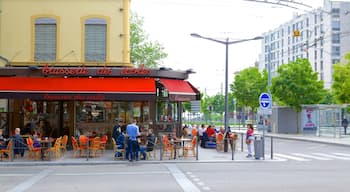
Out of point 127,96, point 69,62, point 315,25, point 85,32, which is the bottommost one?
point 127,96

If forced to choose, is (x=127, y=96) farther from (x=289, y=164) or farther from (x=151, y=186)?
(x=151, y=186)

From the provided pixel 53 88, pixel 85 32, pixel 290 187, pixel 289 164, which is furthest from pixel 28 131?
pixel 290 187

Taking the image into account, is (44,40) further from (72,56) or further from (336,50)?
(336,50)

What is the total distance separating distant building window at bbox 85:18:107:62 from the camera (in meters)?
25.1

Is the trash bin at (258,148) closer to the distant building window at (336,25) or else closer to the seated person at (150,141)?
the seated person at (150,141)

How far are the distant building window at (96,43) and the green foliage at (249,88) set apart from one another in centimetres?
4023

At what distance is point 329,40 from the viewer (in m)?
103

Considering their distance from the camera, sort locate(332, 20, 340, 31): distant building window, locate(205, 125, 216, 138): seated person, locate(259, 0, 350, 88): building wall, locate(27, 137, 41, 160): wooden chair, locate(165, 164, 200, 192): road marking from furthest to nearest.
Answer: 1. locate(332, 20, 340, 31): distant building window
2. locate(259, 0, 350, 88): building wall
3. locate(205, 125, 216, 138): seated person
4. locate(27, 137, 41, 160): wooden chair
5. locate(165, 164, 200, 192): road marking

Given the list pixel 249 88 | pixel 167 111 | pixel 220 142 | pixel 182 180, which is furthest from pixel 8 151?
pixel 249 88

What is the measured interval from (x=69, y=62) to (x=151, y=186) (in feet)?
44.5

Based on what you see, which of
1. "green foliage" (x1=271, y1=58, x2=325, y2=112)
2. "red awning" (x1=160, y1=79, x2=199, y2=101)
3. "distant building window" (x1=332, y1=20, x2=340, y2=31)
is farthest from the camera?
"distant building window" (x1=332, y1=20, x2=340, y2=31)

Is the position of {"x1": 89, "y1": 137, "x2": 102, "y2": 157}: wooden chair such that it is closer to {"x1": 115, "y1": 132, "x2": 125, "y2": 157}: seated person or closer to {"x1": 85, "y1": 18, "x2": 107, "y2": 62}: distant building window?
{"x1": 115, "y1": 132, "x2": 125, "y2": 157}: seated person

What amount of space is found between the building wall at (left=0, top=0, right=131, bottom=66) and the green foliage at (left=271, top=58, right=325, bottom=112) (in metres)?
22.6

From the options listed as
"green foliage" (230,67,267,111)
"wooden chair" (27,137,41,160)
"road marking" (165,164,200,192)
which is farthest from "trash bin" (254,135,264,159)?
"green foliage" (230,67,267,111)
